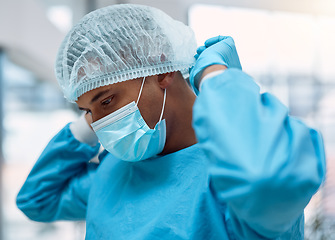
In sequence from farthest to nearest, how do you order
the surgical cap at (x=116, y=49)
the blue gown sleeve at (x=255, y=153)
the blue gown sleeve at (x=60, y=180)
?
the blue gown sleeve at (x=60, y=180)
the surgical cap at (x=116, y=49)
the blue gown sleeve at (x=255, y=153)

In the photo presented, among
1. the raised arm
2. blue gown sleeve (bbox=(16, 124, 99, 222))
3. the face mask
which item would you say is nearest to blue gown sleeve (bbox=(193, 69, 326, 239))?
the raised arm

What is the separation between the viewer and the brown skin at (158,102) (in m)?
0.99

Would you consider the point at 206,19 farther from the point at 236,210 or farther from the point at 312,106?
the point at 236,210

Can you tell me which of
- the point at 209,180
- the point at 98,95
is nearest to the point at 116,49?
the point at 98,95

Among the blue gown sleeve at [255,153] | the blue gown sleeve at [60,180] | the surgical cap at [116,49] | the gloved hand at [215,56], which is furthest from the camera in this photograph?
the blue gown sleeve at [60,180]

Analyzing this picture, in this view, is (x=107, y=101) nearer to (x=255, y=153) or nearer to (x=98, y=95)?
(x=98, y=95)

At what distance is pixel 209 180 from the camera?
91cm

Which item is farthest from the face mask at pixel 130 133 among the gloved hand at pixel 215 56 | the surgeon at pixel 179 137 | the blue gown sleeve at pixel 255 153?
the blue gown sleeve at pixel 255 153

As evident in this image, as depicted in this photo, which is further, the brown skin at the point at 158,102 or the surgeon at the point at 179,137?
the brown skin at the point at 158,102

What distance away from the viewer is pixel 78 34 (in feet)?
3.17

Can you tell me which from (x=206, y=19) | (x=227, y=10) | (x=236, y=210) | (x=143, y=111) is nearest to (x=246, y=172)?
(x=236, y=210)

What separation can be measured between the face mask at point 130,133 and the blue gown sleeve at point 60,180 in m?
0.37

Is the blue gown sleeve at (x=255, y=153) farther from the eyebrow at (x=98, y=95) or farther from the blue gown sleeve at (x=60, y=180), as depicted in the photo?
the blue gown sleeve at (x=60, y=180)

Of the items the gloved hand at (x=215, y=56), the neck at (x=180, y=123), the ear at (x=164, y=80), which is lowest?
the neck at (x=180, y=123)
